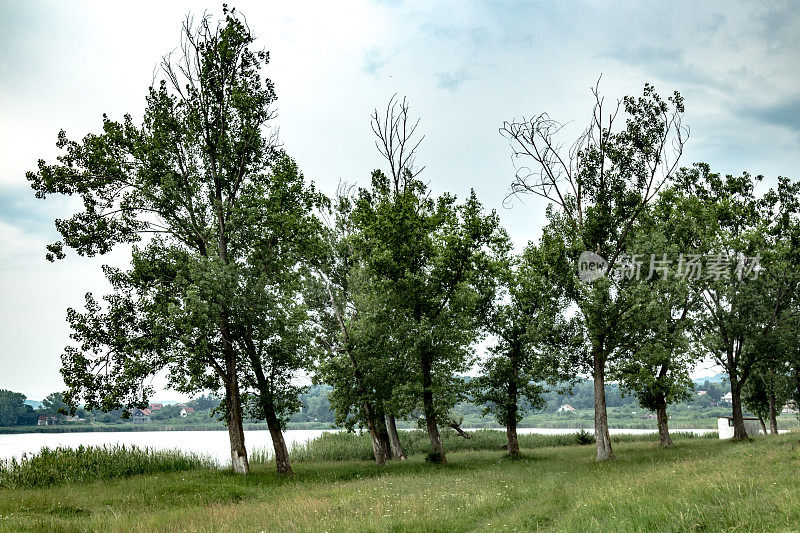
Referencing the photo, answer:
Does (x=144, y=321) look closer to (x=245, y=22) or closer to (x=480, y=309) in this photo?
(x=245, y=22)

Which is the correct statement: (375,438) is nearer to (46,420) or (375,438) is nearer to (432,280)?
(432,280)

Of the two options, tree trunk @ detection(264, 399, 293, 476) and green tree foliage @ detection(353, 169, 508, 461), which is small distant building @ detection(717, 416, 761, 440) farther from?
tree trunk @ detection(264, 399, 293, 476)

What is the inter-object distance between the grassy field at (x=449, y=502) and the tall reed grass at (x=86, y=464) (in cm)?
207

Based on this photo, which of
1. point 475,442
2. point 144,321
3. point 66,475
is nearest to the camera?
point 66,475

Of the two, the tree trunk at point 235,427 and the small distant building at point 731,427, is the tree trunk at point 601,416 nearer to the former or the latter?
the tree trunk at point 235,427

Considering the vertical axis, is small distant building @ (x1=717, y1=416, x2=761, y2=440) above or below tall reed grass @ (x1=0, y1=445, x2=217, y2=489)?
below

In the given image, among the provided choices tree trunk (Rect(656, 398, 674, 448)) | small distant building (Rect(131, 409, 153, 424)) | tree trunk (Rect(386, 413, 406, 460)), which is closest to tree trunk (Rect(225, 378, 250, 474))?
tree trunk (Rect(386, 413, 406, 460))

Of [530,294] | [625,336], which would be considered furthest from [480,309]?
[625,336]

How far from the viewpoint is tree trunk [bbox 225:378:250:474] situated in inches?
952

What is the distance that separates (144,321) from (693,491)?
918 inches

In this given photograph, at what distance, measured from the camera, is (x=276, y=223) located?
86.1 feet

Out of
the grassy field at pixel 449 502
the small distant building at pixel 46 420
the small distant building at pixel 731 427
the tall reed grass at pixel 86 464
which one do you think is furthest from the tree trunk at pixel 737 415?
the small distant building at pixel 46 420

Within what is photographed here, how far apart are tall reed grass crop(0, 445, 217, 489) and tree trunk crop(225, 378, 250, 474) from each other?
462cm

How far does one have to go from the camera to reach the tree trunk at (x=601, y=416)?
85.5 feet
